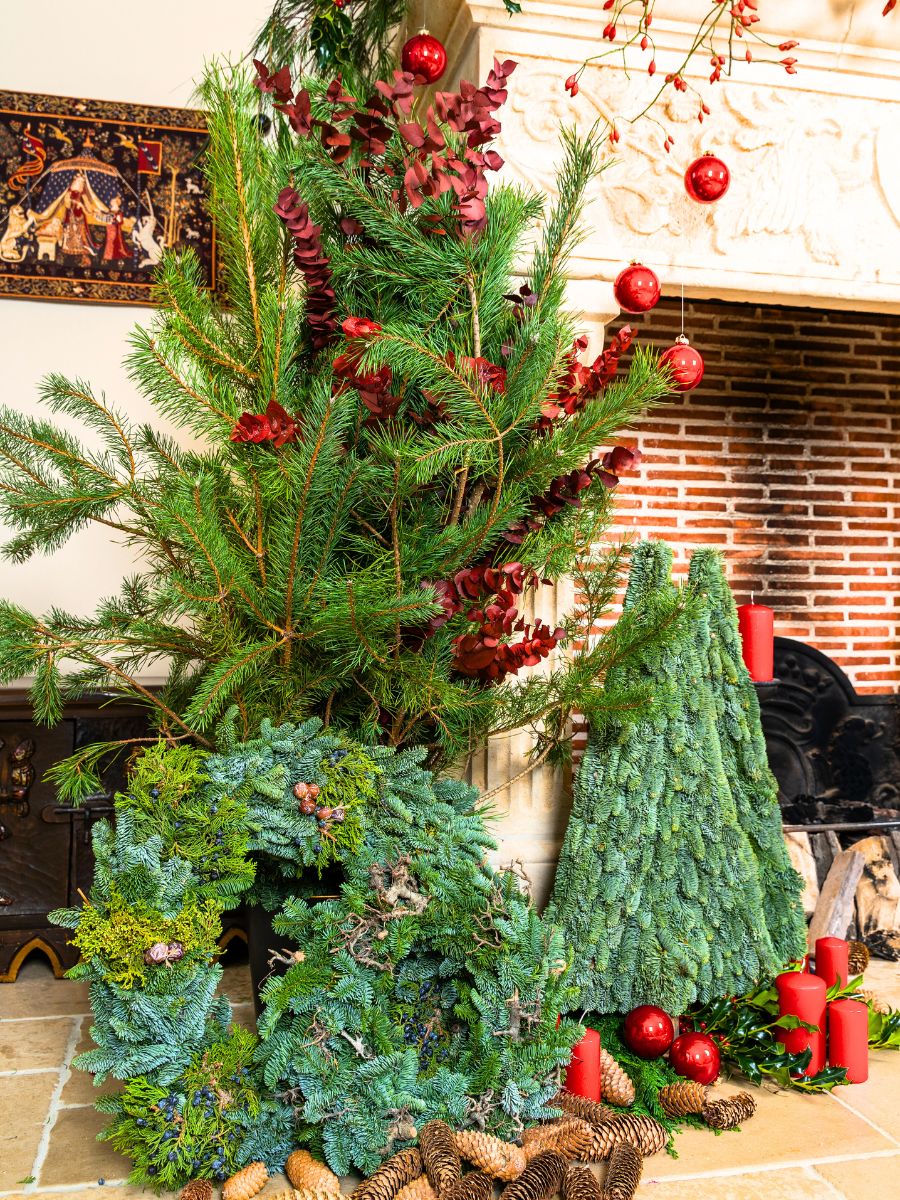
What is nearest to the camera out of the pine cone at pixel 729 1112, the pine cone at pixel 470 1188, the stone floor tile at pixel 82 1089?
the pine cone at pixel 470 1188

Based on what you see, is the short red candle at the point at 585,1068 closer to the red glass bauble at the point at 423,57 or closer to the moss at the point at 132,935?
the moss at the point at 132,935

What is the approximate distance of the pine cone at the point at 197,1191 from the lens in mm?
1413

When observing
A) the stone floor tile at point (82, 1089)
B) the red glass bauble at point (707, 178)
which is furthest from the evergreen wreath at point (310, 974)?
the red glass bauble at point (707, 178)

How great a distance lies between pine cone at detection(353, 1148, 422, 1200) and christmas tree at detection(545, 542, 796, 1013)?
1.64ft

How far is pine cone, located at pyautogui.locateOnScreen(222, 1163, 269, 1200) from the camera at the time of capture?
1.46 meters

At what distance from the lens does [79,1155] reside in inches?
63.4

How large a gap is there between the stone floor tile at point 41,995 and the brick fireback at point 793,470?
1.93 metres

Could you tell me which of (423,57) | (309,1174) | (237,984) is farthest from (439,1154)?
(423,57)

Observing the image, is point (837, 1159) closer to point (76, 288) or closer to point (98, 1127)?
point (98, 1127)

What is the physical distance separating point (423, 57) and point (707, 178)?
0.66 m

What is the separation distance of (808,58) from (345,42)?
1051 millimetres

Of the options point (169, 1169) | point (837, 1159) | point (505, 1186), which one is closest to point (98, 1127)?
point (169, 1169)

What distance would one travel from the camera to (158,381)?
5.10 ft

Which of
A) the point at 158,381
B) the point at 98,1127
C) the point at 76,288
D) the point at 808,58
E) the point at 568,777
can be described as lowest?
the point at 98,1127
